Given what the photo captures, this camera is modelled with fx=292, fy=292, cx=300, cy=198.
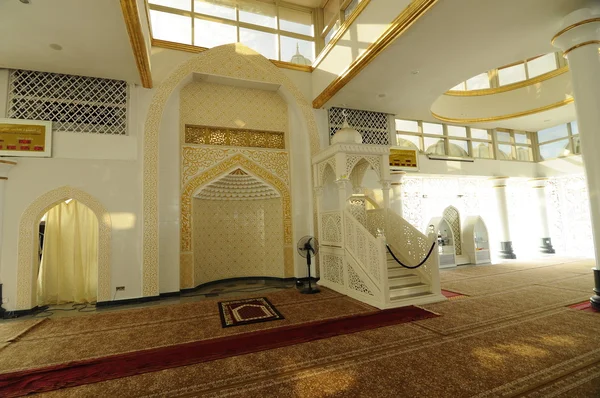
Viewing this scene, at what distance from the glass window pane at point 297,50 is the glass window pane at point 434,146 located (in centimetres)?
362

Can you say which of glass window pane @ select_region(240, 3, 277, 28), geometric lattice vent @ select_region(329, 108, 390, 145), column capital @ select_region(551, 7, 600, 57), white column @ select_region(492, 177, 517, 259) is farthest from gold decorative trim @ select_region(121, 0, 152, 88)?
white column @ select_region(492, 177, 517, 259)

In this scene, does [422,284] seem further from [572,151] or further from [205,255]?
[572,151]

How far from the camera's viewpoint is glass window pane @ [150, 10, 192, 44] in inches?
206

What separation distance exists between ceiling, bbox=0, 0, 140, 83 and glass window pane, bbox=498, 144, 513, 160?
31.0 ft

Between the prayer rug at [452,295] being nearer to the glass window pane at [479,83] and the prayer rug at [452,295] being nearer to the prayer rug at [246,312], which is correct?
the prayer rug at [246,312]

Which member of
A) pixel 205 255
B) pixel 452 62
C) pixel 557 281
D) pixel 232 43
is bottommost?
pixel 557 281

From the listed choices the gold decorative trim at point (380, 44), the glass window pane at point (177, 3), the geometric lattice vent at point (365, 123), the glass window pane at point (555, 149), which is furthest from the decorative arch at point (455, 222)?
the glass window pane at point (177, 3)

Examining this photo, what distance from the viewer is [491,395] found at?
1.84 meters

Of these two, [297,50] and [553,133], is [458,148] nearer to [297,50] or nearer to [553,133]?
[553,133]

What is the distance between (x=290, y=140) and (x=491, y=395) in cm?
495

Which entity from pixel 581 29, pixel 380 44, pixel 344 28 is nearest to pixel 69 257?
pixel 380 44

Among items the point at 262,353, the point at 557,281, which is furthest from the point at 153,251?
the point at 557,281

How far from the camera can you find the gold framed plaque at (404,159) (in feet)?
22.0

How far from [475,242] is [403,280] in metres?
4.49
